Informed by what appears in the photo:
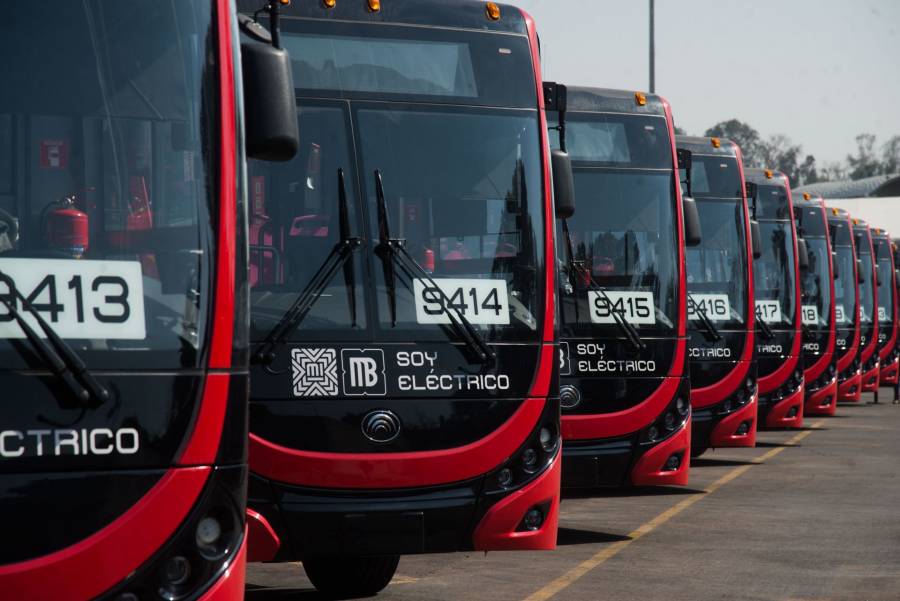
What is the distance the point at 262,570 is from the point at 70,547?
545 cm

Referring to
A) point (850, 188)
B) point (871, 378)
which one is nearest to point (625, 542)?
point (871, 378)

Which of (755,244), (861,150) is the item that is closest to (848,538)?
(755,244)

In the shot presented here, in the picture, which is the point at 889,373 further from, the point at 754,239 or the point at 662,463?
the point at 662,463

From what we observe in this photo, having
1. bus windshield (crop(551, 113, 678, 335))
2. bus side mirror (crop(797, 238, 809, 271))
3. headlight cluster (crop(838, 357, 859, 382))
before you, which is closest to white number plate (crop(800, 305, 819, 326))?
bus side mirror (crop(797, 238, 809, 271))

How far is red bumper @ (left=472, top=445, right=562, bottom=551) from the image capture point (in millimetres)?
8188

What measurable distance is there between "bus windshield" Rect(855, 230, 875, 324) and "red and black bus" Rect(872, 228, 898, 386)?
2.54 metres

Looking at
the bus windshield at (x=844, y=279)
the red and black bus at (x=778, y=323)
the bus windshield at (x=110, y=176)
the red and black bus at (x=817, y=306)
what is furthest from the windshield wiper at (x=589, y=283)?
the bus windshield at (x=844, y=279)

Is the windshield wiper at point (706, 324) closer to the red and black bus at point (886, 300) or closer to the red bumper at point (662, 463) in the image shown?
the red bumper at point (662, 463)

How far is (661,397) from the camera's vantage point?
12891mm

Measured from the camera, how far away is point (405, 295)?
8.13 metres

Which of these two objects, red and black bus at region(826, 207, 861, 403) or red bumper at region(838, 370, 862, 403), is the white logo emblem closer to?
red and black bus at region(826, 207, 861, 403)

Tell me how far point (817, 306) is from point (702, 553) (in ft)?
45.8

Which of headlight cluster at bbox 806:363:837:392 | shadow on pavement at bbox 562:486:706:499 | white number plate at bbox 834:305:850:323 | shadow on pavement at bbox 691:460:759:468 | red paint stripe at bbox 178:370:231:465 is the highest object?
white number plate at bbox 834:305:850:323

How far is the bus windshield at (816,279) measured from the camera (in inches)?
961
